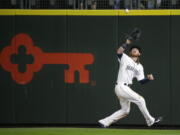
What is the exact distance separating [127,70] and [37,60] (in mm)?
2403

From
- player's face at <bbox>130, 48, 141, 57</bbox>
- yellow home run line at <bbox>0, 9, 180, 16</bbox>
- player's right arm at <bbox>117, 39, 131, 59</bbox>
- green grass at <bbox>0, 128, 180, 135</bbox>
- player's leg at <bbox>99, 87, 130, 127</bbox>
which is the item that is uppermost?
yellow home run line at <bbox>0, 9, 180, 16</bbox>

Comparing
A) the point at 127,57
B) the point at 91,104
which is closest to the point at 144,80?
the point at 127,57

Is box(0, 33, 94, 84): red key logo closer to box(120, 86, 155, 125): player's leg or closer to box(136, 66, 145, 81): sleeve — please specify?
box(136, 66, 145, 81): sleeve

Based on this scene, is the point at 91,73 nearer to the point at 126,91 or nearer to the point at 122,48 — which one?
the point at 126,91

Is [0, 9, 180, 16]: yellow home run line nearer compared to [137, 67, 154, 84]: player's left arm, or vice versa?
[137, 67, 154, 84]: player's left arm

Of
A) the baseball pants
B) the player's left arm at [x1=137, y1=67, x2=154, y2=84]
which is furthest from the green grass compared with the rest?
the player's left arm at [x1=137, y1=67, x2=154, y2=84]

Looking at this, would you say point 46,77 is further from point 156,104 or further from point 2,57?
point 156,104

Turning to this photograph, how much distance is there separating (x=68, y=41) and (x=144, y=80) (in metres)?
2.21

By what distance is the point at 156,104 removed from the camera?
53.1 feet

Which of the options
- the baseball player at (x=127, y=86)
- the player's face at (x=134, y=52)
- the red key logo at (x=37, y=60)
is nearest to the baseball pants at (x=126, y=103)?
the baseball player at (x=127, y=86)

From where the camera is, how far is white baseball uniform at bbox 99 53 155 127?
1495 centimetres

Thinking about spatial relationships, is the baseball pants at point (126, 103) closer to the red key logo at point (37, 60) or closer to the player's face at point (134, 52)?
the player's face at point (134, 52)

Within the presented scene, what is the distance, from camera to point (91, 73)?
16.3 meters

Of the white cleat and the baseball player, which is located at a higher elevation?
the baseball player
